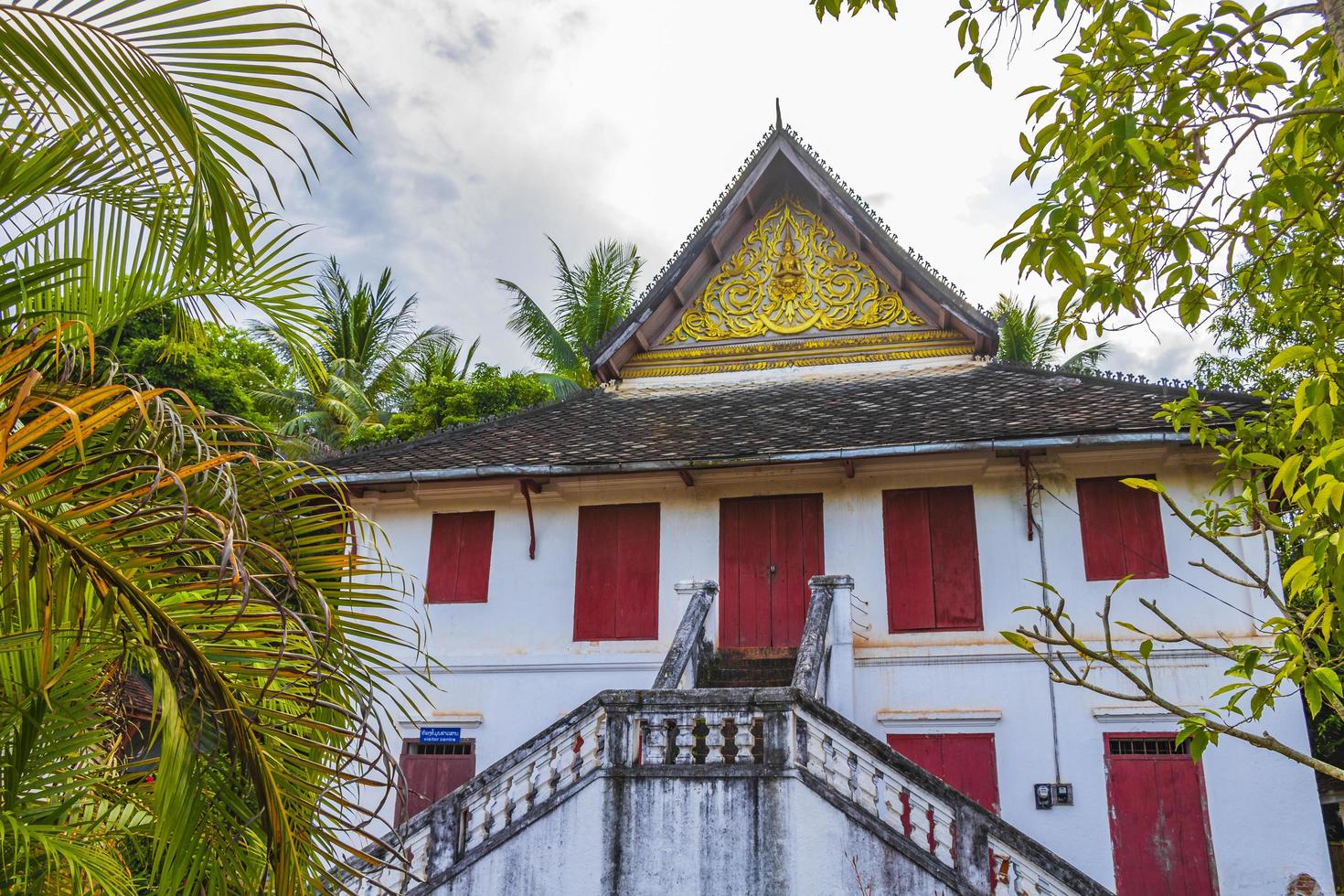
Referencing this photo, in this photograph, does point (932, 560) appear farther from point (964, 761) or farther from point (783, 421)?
point (783, 421)

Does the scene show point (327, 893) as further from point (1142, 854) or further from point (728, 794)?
point (1142, 854)

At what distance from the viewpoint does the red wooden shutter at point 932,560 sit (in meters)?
12.0

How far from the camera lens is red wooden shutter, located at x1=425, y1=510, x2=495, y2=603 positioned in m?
13.4

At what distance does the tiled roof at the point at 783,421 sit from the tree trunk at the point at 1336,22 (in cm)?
727

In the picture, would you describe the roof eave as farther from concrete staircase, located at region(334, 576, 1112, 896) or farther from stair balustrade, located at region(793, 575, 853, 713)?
concrete staircase, located at region(334, 576, 1112, 896)

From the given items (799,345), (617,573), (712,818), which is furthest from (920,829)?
(799,345)

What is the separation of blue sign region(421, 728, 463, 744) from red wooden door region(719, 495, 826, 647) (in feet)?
10.6

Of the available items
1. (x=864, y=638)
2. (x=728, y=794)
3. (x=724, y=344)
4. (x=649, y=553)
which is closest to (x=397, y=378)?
(x=724, y=344)

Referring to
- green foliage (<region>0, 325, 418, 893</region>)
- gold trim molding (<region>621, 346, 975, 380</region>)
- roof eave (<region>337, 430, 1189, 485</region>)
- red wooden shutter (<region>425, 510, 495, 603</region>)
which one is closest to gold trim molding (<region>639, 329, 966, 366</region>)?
gold trim molding (<region>621, 346, 975, 380</region>)

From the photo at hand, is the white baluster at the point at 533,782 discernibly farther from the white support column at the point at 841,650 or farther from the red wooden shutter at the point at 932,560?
the red wooden shutter at the point at 932,560

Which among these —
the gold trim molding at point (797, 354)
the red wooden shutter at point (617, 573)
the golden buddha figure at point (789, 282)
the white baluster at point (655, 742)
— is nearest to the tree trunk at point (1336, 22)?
the white baluster at point (655, 742)

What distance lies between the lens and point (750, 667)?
38.8ft

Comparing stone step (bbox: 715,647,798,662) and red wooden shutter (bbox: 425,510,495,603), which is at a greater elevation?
red wooden shutter (bbox: 425,510,495,603)

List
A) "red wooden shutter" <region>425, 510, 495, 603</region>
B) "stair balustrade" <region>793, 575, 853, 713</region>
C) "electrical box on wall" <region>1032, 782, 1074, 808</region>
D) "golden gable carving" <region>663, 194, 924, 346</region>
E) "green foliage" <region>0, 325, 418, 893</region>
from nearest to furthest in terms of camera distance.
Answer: "green foliage" <region>0, 325, 418, 893</region>, "stair balustrade" <region>793, 575, 853, 713</region>, "electrical box on wall" <region>1032, 782, 1074, 808</region>, "red wooden shutter" <region>425, 510, 495, 603</region>, "golden gable carving" <region>663, 194, 924, 346</region>
